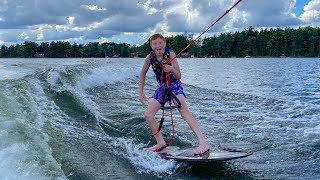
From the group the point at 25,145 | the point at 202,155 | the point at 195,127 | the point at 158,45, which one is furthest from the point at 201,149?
the point at 25,145

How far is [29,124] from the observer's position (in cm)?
654

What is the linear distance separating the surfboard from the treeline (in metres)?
118

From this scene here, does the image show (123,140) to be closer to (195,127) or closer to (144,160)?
(144,160)

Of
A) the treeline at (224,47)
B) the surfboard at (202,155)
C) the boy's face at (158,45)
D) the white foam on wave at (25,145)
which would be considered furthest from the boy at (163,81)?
the treeline at (224,47)

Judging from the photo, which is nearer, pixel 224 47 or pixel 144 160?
pixel 144 160

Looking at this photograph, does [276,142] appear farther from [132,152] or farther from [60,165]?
[60,165]

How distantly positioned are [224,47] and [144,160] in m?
165

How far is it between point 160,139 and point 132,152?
1.91 ft

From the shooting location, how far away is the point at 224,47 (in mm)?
167625

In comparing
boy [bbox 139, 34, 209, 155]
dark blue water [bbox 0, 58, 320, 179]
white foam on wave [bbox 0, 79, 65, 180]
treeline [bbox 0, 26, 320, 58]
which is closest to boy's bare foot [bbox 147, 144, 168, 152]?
boy [bbox 139, 34, 209, 155]

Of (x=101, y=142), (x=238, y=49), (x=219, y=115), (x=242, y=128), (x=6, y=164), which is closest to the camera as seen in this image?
(x=6, y=164)

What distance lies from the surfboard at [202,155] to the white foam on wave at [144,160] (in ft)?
0.39

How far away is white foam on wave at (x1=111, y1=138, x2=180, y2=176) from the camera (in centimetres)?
595

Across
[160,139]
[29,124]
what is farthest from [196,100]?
[29,124]
